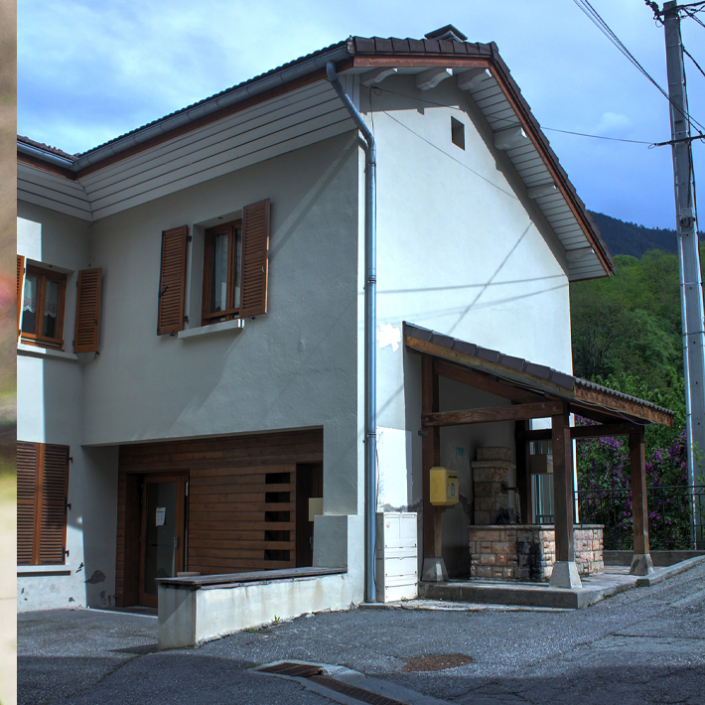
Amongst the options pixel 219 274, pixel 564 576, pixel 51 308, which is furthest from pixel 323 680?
pixel 51 308

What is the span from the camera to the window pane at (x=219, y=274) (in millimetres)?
11062

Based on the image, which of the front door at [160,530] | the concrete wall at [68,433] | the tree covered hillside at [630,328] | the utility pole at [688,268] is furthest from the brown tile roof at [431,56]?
the tree covered hillside at [630,328]

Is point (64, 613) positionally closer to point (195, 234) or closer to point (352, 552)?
point (352, 552)

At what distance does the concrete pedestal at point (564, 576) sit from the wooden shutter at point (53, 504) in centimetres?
698

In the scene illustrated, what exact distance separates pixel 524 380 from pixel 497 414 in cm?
57

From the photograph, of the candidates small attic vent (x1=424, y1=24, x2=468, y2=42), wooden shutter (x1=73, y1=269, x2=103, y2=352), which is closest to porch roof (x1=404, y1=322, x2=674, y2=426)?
small attic vent (x1=424, y1=24, x2=468, y2=42)

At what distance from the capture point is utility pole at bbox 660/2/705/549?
43.3ft

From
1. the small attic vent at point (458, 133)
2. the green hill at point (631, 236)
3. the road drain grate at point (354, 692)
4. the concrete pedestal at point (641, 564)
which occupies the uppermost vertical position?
the green hill at point (631, 236)

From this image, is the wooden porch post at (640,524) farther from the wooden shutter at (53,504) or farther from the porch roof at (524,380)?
the wooden shutter at (53,504)

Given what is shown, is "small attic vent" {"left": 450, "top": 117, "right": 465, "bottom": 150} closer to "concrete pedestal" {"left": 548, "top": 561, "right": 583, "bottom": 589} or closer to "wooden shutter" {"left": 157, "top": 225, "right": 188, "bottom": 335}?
"wooden shutter" {"left": 157, "top": 225, "right": 188, "bottom": 335}

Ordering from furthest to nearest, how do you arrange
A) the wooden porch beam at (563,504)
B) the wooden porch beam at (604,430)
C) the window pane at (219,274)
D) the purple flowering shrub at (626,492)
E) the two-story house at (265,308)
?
the purple flowering shrub at (626,492), the window pane at (219,274), the wooden porch beam at (604,430), the two-story house at (265,308), the wooden porch beam at (563,504)

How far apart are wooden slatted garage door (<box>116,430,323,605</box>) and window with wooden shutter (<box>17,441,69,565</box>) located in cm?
99

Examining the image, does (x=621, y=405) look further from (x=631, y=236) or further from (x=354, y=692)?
(x=631, y=236)

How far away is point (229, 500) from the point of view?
A: 10961 millimetres
